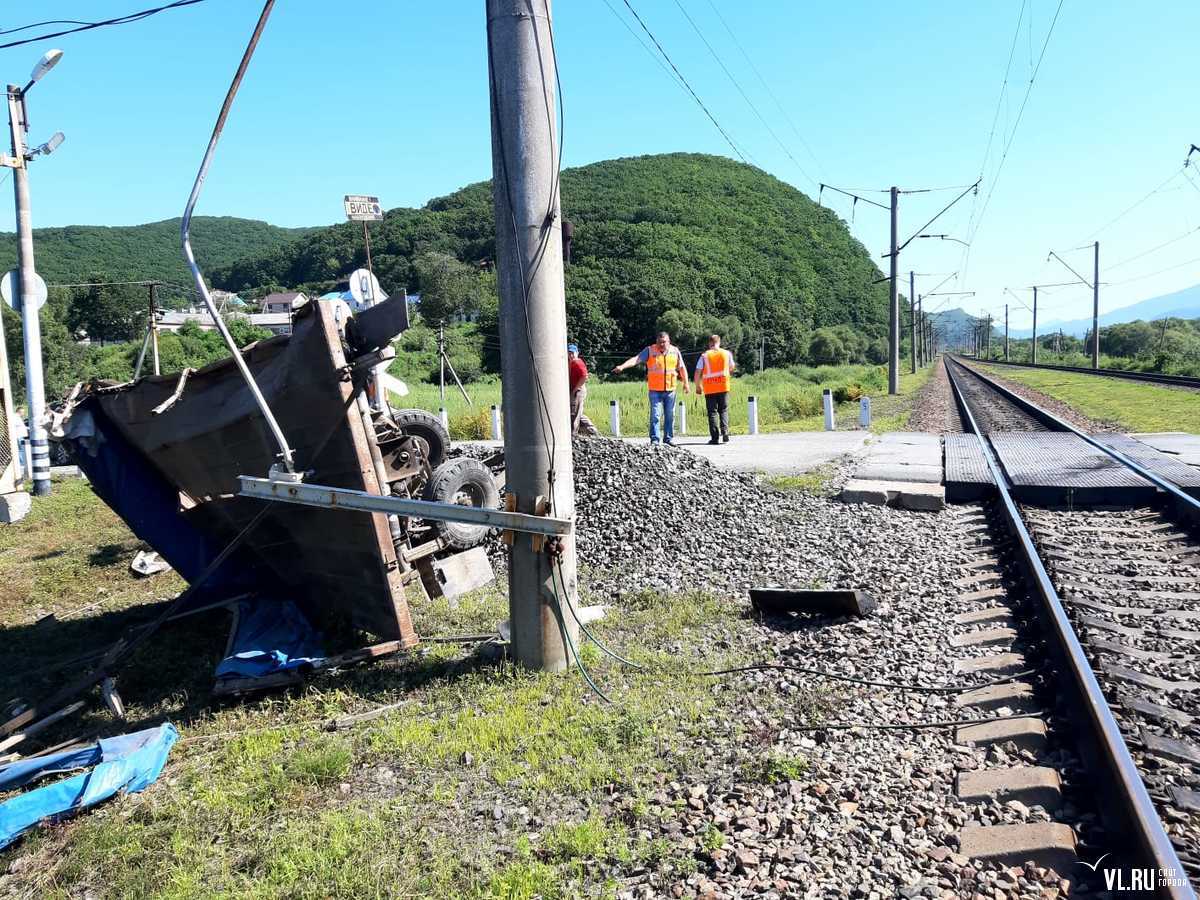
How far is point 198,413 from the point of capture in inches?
226

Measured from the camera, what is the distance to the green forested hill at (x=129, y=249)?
89.6 metres

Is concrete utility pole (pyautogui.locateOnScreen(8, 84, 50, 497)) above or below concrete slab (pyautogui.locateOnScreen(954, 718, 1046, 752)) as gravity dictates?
above

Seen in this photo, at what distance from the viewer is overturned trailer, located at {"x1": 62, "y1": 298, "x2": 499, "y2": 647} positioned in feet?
16.7

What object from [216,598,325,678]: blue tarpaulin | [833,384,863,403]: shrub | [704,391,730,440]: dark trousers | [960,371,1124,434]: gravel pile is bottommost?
[960,371,1124,434]: gravel pile

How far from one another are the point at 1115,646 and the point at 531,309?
3920mm

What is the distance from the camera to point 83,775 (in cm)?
371

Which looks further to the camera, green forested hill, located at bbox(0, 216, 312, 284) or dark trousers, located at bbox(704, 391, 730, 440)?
green forested hill, located at bbox(0, 216, 312, 284)

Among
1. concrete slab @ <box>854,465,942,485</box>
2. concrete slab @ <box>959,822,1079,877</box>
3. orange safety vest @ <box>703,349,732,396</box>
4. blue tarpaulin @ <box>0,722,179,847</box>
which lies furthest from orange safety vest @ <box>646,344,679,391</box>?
concrete slab @ <box>959,822,1079,877</box>

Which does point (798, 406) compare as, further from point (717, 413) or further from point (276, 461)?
point (276, 461)

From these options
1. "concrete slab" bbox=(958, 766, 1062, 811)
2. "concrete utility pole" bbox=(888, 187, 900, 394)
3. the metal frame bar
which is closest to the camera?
"concrete slab" bbox=(958, 766, 1062, 811)

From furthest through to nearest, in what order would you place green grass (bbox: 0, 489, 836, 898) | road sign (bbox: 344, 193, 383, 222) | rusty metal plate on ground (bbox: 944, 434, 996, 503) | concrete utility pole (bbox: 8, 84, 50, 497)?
concrete utility pole (bbox: 8, 84, 50, 497) < rusty metal plate on ground (bbox: 944, 434, 996, 503) < road sign (bbox: 344, 193, 383, 222) < green grass (bbox: 0, 489, 836, 898)

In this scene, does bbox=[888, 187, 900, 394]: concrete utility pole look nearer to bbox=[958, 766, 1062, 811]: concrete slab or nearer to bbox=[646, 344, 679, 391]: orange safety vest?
bbox=[646, 344, 679, 391]: orange safety vest

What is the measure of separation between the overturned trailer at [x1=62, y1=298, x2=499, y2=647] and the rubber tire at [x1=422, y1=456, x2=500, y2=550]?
0.31 m

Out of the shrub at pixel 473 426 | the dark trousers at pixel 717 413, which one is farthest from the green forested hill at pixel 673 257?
the dark trousers at pixel 717 413
